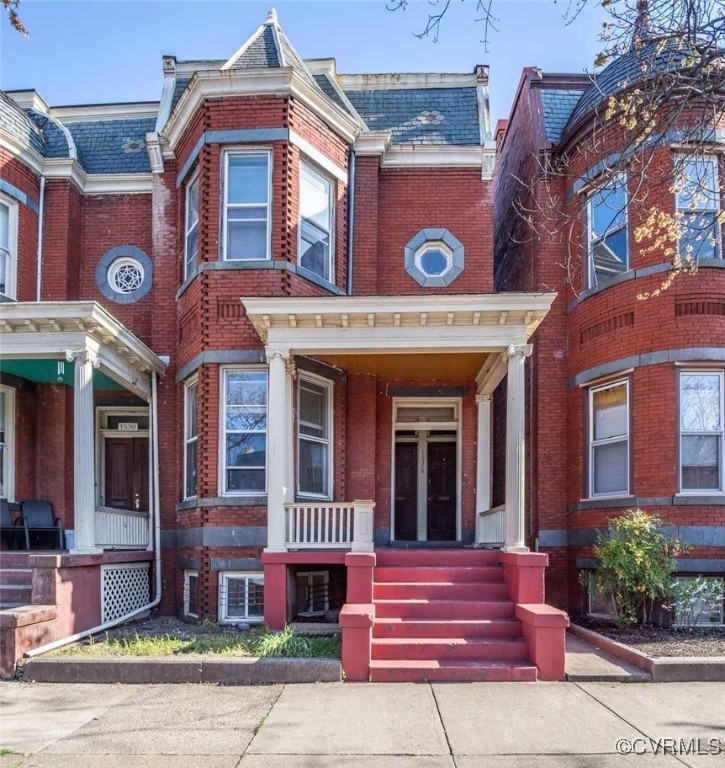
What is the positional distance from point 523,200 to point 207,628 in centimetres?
914

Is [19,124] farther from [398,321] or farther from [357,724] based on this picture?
[357,724]

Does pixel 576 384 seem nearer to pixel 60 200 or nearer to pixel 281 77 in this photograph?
pixel 281 77

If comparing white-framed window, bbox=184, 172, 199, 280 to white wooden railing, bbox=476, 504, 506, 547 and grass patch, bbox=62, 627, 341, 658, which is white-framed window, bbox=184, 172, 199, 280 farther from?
white wooden railing, bbox=476, 504, 506, 547

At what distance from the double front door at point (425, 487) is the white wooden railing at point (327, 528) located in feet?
9.36

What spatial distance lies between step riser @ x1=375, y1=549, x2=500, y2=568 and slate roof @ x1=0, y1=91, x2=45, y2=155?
8878 millimetres

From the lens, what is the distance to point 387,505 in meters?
12.0

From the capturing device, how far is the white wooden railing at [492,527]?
992 centimetres

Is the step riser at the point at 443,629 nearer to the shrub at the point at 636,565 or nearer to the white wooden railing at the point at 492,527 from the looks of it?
the white wooden railing at the point at 492,527

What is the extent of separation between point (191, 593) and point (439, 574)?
411 centimetres

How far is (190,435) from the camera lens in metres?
11.5

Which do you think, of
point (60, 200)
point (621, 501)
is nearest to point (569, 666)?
point (621, 501)

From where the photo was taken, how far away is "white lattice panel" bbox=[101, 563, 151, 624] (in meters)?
9.84

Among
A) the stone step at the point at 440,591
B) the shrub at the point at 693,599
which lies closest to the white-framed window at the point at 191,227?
the stone step at the point at 440,591

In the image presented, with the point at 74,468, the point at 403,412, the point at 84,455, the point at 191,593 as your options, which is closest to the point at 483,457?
the point at 403,412
